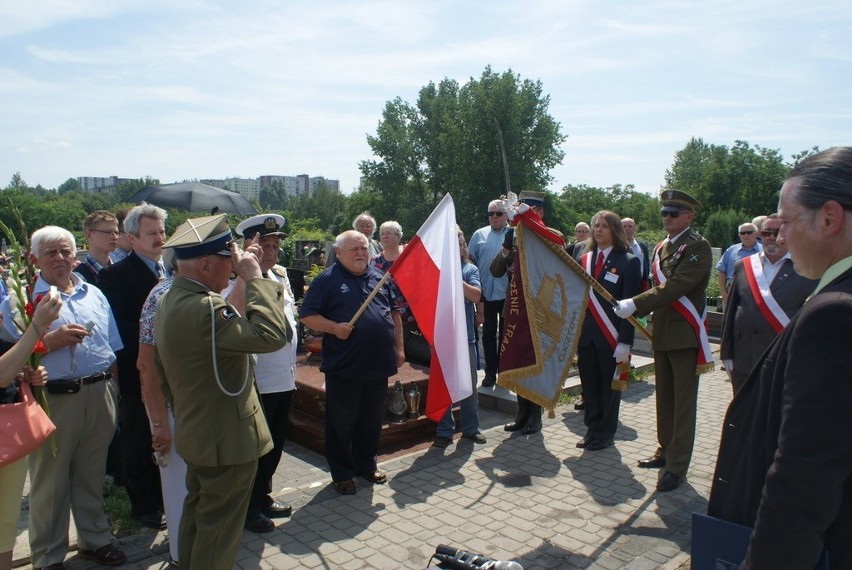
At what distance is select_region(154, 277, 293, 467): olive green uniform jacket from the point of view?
10.2 feet

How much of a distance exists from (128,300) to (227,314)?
1.95 m

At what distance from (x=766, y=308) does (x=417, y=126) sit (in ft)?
180

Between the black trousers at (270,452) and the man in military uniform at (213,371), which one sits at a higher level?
the man in military uniform at (213,371)

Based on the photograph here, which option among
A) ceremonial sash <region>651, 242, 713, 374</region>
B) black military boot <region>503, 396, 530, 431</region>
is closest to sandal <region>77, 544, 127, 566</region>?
black military boot <region>503, 396, 530, 431</region>

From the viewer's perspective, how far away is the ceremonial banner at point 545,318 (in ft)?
18.0

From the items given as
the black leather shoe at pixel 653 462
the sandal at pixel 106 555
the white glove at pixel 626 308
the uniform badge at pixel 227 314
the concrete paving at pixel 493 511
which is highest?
the uniform badge at pixel 227 314

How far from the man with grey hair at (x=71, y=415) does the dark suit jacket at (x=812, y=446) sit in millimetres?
3686

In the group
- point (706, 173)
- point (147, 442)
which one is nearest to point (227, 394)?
point (147, 442)

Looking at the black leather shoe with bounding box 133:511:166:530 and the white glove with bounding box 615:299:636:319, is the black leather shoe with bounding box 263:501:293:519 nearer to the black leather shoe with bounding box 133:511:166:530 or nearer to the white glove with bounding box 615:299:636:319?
the black leather shoe with bounding box 133:511:166:530

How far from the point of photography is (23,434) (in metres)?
3.15

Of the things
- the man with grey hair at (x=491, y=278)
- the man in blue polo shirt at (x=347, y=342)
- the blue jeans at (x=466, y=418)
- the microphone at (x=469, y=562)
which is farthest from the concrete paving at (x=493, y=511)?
the microphone at (x=469, y=562)

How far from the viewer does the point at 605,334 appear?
6176mm

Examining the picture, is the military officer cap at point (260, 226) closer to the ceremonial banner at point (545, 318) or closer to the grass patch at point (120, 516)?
the ceremonial banner at point (545, 318)

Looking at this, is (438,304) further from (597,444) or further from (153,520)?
(153,520)
